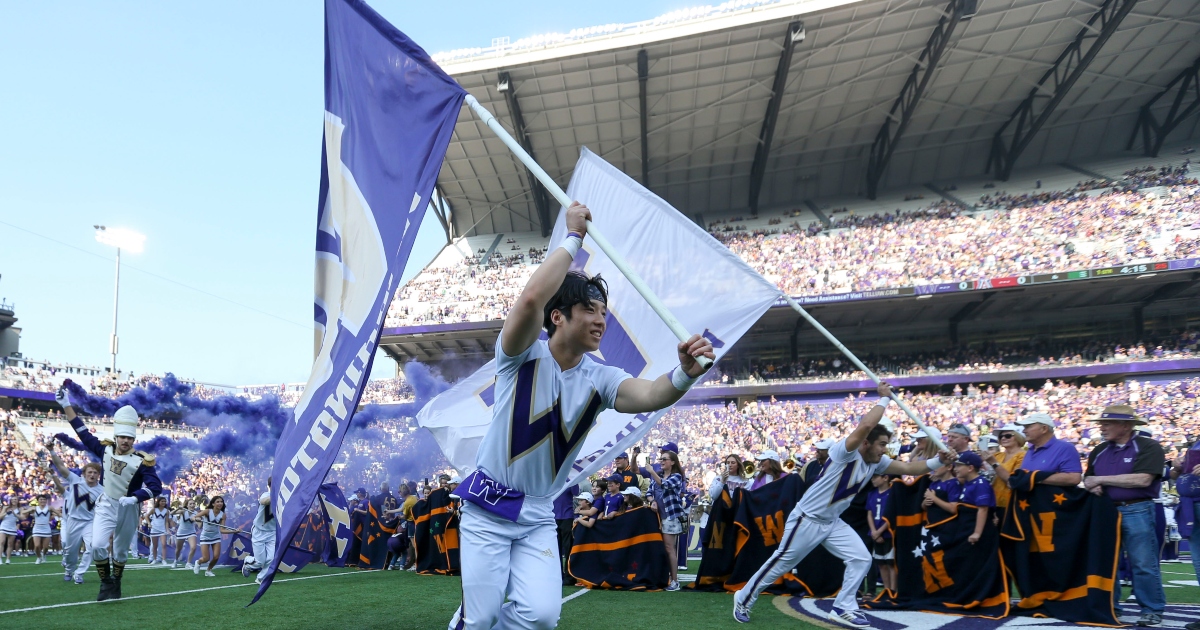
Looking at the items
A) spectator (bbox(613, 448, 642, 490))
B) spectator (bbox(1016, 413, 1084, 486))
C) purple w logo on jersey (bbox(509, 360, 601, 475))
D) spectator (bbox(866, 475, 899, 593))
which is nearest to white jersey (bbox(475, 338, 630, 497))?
purple w logo on jersey (bbox(509, 360, 601, 475))

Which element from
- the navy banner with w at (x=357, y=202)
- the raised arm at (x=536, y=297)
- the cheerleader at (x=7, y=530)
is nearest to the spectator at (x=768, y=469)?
the navy banner with w at (x=357, y=202)

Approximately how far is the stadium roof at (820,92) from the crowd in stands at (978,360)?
28.7 feet

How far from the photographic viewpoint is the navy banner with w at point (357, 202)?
528cm

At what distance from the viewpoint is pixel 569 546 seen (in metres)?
11.8

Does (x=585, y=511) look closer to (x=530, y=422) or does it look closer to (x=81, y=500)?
(x=81, y=500)

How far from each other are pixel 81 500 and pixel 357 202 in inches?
347

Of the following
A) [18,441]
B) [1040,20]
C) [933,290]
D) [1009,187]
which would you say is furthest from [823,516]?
[18,441]

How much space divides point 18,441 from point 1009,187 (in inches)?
1705

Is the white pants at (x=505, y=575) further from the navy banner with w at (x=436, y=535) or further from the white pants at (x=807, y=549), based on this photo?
the navy banner with w at (x=436, y=535)

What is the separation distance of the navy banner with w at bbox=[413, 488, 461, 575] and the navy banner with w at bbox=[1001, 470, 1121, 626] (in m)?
7.99

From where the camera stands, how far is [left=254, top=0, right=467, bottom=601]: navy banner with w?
5.28 m

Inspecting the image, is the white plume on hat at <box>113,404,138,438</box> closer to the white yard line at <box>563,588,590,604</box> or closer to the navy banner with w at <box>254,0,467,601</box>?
the navy banner with w at <box>254,0,467,601</box>

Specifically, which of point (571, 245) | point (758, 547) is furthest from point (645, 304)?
point (571, 245)

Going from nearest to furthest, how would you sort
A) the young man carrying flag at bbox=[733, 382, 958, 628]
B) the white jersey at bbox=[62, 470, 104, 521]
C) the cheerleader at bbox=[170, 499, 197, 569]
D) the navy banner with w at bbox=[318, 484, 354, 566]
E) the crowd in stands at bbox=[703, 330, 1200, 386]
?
the young man carrying flag at bbox=[733, 382, 958, 628], the white jersey at bbox=[62, 470, 104, 521], the navy banner with w at bbox=[318, 484, 354, 566], the cheerleader at bbox=[170, 499, 197, 569], the crowd in stands at bbox=[703, 330, 1200, 386]
